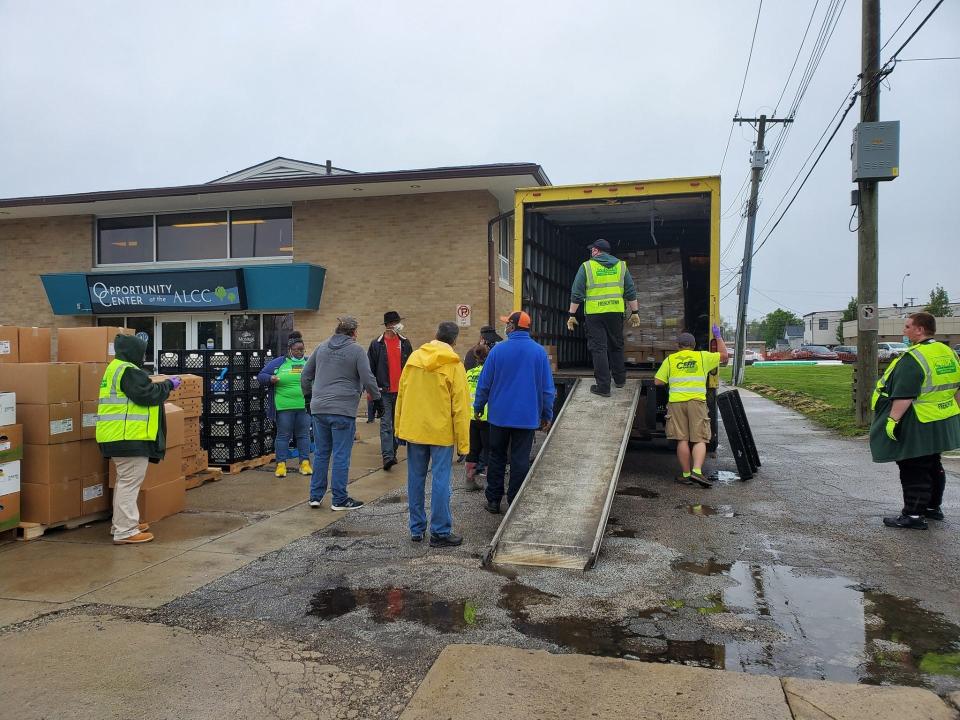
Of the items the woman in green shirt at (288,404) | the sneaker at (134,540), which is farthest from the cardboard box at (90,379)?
the woman in green shirt at (288,404)

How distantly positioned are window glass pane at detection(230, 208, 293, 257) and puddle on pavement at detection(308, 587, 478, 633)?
12.0m

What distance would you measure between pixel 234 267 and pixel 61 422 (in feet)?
31.6

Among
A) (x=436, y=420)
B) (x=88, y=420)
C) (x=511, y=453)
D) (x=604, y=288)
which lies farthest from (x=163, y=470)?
(x=604, y=288)

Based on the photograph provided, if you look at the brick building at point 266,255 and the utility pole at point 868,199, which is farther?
the brick building at point 266,255

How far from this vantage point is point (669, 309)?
10.5m

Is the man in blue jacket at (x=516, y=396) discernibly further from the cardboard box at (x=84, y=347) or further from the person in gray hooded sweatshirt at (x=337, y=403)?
the cardboard box at (x=84, y=347)

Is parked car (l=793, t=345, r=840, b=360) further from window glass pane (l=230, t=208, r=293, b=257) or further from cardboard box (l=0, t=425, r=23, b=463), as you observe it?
cardboard box (l=0, t=425, r=23, b=463)

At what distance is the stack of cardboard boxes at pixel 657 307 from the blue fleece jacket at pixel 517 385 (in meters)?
4.18

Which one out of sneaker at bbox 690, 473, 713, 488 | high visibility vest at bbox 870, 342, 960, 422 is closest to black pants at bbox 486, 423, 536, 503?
sneaker at bbox 690, 473, 713, 488

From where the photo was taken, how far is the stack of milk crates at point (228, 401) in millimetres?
8883

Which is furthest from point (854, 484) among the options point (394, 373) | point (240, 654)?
point (240, 654)

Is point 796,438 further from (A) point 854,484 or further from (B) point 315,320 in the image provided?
(B) point 315,320

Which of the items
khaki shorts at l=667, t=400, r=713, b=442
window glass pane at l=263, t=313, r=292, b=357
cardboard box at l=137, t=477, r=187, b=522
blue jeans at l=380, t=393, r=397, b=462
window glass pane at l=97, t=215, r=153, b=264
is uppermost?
window glass pane at l=97, t=215, r=153, b=264

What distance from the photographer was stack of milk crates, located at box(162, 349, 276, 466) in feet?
29.1
